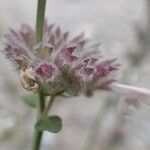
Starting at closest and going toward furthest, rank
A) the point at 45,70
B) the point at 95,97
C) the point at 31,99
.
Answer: the point at 45,70 < the point at 31,99 < the point at 95,97

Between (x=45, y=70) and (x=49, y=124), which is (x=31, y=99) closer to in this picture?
(x=49, y=124)

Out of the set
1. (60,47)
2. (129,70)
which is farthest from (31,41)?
(129,70)

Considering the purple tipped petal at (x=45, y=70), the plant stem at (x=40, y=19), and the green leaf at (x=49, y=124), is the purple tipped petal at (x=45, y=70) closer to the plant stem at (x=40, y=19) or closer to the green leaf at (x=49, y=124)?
the plant stem at (x=40, y=19)

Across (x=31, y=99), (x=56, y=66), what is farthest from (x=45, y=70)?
(x=31, y=99)

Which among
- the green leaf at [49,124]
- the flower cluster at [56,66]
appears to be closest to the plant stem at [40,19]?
the flower cluster at [56,66]

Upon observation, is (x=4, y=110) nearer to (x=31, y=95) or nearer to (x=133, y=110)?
(x=31, y=95)
